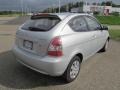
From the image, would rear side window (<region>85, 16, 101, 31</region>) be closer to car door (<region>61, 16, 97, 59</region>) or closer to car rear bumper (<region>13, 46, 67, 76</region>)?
car door (<region>61, 16, 97, 59</region>)

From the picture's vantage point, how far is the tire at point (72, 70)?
3.93m

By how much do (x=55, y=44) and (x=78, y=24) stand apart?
1.13 m

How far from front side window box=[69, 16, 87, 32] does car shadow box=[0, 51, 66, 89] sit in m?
1.35

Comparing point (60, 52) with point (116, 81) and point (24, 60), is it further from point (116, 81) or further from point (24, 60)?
point (116, 81)

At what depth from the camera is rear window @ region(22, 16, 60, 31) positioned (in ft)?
12.8

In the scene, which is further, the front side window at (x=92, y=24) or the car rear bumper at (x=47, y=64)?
the front side window at (x=92, y=24)

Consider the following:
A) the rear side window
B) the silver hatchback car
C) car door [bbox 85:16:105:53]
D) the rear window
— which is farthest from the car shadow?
the rear side window

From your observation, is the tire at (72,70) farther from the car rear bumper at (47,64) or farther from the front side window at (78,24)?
the front side window at (78,24)

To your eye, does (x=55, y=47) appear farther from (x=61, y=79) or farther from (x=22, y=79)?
(x=22, y=79)

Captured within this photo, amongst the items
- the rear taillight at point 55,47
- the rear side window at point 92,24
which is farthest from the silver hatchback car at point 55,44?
the rear side window at point 92,24

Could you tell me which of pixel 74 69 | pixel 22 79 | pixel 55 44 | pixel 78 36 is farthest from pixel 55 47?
pixel 22 79

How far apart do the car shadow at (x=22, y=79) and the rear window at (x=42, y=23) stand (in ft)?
4.07

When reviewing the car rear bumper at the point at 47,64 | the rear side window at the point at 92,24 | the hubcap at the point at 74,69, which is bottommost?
the hubcap at the point at 74,69

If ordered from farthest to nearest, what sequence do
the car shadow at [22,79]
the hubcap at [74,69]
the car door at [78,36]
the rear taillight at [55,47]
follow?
the hubcap at [74,69] → the car shadow at [22,79] → the car door at [78,36] → the rear taillight at [55,47]
